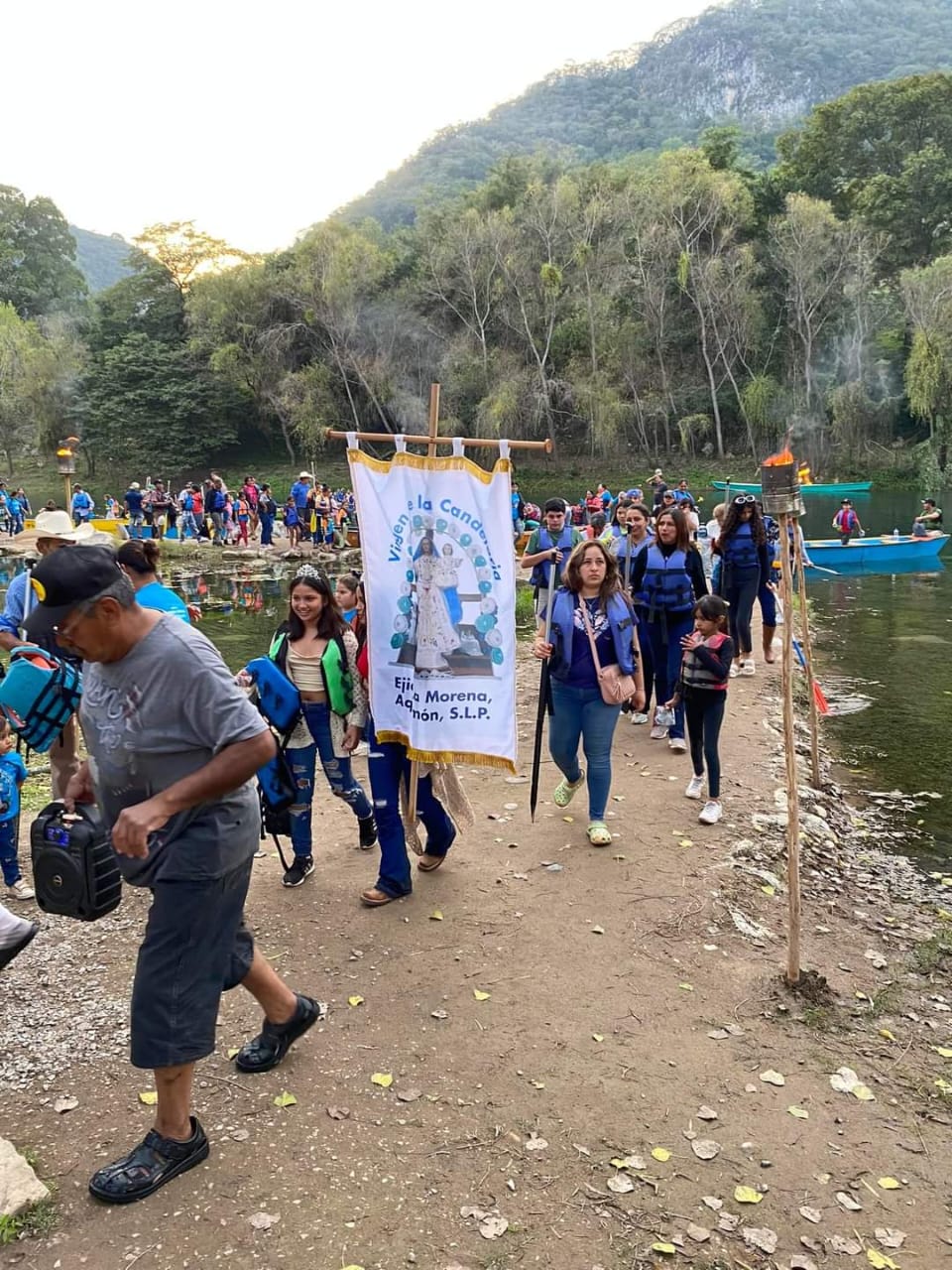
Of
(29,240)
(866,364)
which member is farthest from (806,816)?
(29,240)

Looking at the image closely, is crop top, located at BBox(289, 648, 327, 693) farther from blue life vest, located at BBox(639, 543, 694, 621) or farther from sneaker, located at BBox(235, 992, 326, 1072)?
blue life vest, located at BBox(639, 543, 694, 621)

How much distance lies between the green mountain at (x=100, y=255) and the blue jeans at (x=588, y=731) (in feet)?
555

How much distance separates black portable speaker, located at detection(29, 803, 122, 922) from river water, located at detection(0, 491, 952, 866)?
6.08m

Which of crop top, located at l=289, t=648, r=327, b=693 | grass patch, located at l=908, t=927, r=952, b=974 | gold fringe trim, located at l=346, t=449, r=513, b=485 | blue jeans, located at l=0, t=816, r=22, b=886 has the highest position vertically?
gold fringe trim, located at l=346, t=449, r=513, b=485

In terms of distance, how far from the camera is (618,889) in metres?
5.30

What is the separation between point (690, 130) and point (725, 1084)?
559 ft

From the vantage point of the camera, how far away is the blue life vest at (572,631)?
18.6 ft

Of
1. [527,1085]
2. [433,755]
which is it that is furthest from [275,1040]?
[433,755]

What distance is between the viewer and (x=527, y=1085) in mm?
3578

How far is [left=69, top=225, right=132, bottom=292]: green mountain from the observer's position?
156 metres

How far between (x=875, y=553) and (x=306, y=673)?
20.1 m

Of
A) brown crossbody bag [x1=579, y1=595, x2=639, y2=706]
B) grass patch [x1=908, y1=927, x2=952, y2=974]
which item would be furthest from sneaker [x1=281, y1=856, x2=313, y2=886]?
grass patch [x1=908, y1=927, x2=952, y2=974]

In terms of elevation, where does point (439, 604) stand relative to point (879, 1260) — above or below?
above

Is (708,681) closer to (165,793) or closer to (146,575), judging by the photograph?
(146,575)
